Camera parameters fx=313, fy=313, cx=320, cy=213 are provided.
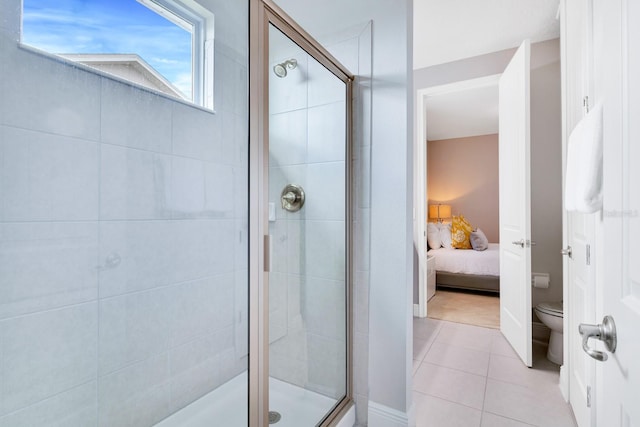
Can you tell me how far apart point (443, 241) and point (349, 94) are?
4.17m

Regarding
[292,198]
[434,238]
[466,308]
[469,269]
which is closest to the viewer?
[292,198]

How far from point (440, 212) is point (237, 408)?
5.81 meters

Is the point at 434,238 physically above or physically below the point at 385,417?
above

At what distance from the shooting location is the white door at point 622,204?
20.6 inches

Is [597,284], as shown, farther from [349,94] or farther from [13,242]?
[13,242]

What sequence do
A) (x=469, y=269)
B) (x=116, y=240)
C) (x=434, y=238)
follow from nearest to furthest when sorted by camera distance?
(x=116, y=240) < (x=469, y=269) < (x=434, y=238)

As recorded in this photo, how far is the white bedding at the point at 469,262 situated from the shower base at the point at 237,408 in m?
3.56

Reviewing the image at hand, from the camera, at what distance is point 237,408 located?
48.0 inches

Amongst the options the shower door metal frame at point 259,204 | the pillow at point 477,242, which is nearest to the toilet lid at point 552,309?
the shower door metal frame at point 259,204

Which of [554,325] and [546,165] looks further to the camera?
[546,165]

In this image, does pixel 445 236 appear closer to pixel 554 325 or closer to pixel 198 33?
pixel 554 325

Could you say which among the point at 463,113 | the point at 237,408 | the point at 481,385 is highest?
the point at 463,113

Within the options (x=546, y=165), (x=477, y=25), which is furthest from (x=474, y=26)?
(x=546, y=165)

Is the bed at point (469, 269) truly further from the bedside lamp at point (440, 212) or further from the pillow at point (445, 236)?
the bedside lamp at point (440, 212)
